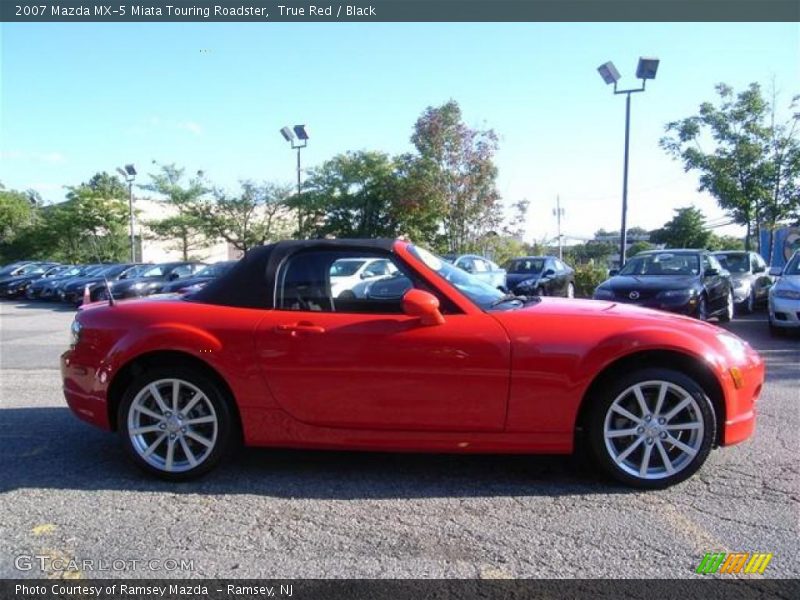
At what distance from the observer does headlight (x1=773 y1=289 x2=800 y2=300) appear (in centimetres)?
905

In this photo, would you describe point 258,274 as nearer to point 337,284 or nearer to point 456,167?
point 337,284

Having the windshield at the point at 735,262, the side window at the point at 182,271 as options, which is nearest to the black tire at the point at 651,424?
the windshield at the point at 735,262

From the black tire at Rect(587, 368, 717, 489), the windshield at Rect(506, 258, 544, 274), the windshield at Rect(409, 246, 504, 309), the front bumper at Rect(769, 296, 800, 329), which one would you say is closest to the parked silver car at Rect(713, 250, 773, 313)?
the front bumper at Rect(769, 296, 800, 329)

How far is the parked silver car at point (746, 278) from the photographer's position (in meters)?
13.3

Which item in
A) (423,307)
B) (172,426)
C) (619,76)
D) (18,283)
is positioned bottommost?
(18,283)

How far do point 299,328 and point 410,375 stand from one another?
0.72 m

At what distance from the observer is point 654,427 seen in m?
3.52

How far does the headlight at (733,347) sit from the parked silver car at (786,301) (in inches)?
254

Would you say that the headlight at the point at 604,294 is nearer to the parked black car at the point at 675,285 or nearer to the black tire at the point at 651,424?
the parked black car at the point at 675,285

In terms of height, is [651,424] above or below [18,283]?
above

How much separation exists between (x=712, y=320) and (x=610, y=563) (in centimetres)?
1035

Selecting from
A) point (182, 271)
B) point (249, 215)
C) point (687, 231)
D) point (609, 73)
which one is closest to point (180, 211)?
point (249, 215)

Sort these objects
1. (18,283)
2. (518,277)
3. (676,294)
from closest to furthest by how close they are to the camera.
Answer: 1. (676,294)
2. (518,277)
3. (18,283)

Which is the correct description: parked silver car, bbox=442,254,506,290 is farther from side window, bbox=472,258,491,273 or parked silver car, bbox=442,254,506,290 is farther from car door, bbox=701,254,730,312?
car door, bbox=701,254,730,312
